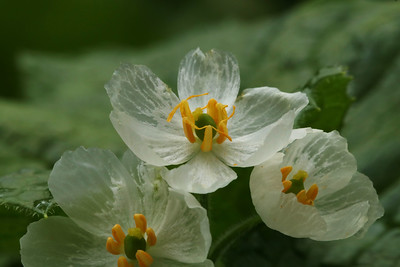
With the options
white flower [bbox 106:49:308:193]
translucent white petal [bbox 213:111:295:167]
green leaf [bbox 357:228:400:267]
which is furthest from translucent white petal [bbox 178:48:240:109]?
green leaf [bbox 357:228:400:267]

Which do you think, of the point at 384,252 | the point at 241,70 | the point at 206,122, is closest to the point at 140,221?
the point at 206,122

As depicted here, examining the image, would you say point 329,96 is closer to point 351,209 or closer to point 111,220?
point 351,209

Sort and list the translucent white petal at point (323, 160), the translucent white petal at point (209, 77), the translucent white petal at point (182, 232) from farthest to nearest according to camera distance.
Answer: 1. the translucent white petal at point (209, 77)
2. the translucent white petal at point (323, 160)
3. the translucent white petal at point (182, 232)

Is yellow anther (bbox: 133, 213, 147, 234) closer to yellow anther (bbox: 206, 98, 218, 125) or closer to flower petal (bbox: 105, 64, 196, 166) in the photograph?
flower petal (bbox: 105, 64, 196, 166)

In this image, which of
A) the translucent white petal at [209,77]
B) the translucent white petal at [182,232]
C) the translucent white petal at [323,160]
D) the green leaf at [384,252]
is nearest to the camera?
the translucent white petal at [182,232]

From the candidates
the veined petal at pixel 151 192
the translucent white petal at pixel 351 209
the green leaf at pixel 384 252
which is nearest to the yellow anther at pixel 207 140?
the veined petal at pixel 151 192

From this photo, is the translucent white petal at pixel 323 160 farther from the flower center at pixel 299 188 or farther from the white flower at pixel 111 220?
the white flower at pixel 111 220
